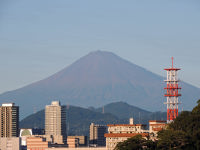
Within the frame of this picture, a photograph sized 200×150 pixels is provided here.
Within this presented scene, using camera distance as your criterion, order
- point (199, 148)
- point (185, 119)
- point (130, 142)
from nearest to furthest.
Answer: point (199, 148) → point (130, 142) → point (185, 119)

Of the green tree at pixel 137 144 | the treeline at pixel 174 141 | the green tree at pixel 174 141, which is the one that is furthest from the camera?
the green tree at pixel 137 144

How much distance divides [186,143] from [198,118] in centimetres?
1772

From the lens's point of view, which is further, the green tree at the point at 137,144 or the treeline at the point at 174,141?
the green tree at the point at 137,144

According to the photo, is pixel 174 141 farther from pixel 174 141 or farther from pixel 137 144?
pixel 137 144

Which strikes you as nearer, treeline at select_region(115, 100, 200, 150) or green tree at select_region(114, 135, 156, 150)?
treeline at select_region(115, 100, 200, 150)

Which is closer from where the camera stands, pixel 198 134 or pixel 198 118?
pixel 198 134

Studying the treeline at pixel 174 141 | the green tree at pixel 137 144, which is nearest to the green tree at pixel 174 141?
the treeline at pixel 174 141

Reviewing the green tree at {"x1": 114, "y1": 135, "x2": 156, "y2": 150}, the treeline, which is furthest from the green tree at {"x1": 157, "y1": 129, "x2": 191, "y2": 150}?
the green tree at {"x1": 114, "y1": 135, "x2": 156, "y2": 150}

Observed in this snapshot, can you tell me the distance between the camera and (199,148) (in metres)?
175

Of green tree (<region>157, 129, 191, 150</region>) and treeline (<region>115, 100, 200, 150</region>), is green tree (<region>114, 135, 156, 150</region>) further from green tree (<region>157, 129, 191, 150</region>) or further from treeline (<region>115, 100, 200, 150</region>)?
green tree (<region>157, 129, 191, 150</region>)

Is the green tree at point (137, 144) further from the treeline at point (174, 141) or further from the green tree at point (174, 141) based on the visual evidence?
the green tree at point (174, 141)

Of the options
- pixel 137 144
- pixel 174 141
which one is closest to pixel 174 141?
pixel 174 141

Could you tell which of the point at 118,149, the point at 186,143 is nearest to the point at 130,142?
the point at 118,149

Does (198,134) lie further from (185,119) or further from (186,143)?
(185,119)
